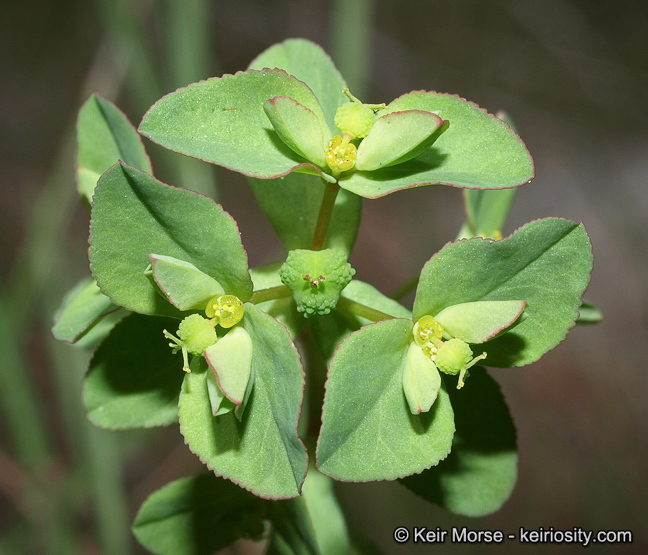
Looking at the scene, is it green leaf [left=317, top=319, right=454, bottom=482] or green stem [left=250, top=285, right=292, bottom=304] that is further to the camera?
green stem [left=250, top=285, right=292, bottom=304]

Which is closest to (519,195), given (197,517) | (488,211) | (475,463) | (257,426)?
(488,211)

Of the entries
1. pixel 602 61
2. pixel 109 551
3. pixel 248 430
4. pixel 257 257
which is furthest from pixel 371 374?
pixel 602 61

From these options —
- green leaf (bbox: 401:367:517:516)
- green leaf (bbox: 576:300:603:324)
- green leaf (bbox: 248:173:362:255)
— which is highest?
green leaf (bbox: 248:173:362:255)

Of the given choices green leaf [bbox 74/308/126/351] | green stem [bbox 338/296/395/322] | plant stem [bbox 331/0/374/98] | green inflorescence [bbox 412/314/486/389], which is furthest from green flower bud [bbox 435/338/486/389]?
plant stem [bbox 331/0/374/98]

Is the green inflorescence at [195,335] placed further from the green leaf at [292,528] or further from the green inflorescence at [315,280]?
the green leaf at [292,528]

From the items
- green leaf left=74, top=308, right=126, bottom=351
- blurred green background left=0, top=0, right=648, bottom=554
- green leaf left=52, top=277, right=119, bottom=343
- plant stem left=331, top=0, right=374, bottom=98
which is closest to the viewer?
green leaf left=52, top=277, right=119, bottom=343

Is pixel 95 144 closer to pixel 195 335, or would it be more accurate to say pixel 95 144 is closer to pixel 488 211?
pixel 195 335

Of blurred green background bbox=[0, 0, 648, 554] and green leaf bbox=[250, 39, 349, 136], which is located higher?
green leaf bbox=[250, 39, 349, 136]

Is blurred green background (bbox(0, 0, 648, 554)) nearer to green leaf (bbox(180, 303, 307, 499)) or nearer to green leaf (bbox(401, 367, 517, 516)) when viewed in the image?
green leaf (bbox(401, 367, 517, 516))
